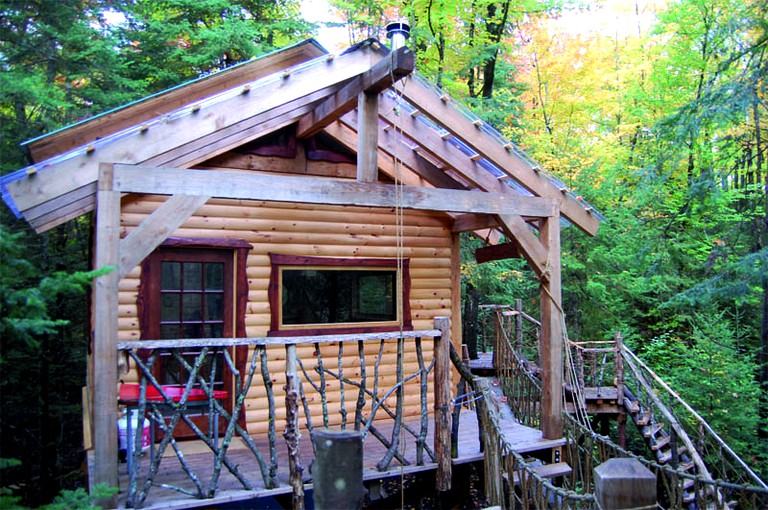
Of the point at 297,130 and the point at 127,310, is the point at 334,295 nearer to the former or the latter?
the point at 297,130

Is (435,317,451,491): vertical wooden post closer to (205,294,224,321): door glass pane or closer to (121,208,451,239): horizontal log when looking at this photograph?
(121,208,451,239): horizontal log

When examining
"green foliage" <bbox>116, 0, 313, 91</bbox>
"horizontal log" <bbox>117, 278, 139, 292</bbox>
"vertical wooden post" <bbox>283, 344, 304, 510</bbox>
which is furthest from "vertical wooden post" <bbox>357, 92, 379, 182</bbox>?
"green foliage" <bbox>116, 0, 313, 91</bbox>

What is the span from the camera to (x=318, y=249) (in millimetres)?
7891

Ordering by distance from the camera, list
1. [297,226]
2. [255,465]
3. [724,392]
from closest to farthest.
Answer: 1. [255,465]
2. [297,226]
3. [724,392]

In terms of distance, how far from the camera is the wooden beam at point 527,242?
671cm

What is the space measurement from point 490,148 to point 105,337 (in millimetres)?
4400

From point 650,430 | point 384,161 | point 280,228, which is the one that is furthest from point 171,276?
point 650,430

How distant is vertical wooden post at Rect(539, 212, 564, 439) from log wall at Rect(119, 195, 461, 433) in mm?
2032

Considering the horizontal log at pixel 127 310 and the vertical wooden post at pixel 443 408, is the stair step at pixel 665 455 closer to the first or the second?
the vertical wooden post at pixel 443 408

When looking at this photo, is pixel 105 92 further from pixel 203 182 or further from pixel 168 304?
pixel 203 182

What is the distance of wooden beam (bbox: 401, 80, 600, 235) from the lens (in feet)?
20.5

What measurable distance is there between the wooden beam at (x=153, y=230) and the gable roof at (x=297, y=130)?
51 centimetres

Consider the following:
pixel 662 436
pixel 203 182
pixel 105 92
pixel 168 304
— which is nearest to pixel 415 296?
pixel 168 304

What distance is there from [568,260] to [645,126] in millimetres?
7298
